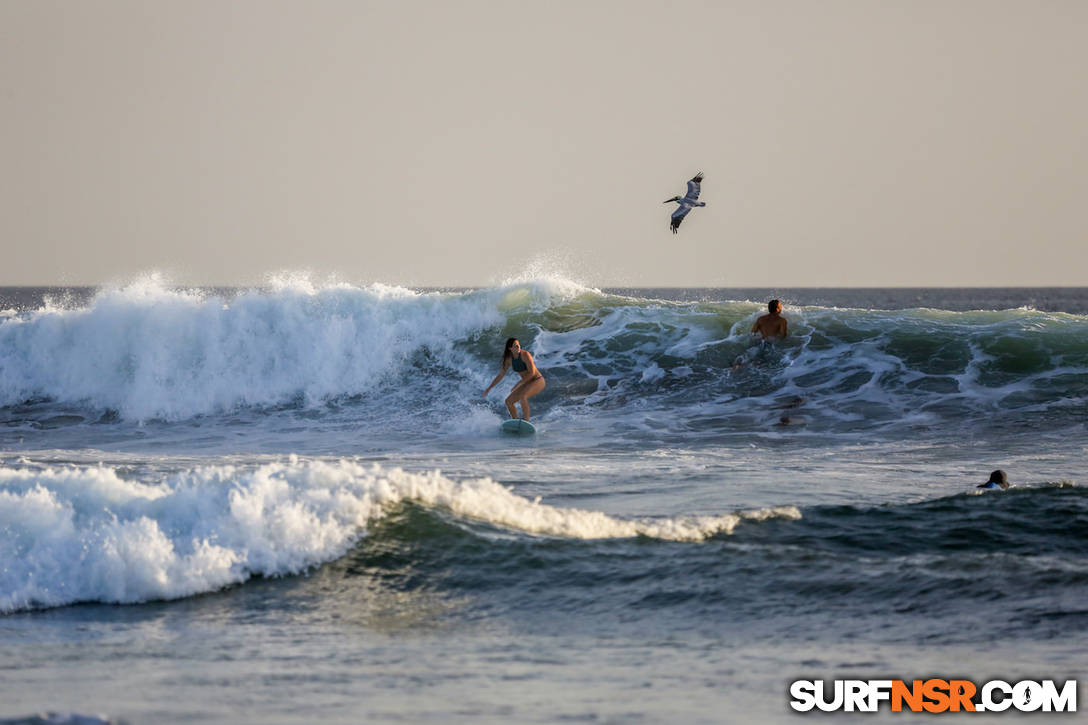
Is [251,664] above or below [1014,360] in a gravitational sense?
below

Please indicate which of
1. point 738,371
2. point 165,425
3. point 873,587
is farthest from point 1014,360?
point 165,425

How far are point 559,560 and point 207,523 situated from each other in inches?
111

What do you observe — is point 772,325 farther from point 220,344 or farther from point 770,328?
point 220,344

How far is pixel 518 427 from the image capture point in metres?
16.6

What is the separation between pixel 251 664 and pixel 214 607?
1570 millimetres

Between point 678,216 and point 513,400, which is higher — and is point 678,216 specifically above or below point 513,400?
above

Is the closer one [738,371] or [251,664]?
[251,664]

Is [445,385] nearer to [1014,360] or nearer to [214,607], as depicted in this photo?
[1014,360]

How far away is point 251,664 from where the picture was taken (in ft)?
20.3

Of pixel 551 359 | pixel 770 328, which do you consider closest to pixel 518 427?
pixel 551 359

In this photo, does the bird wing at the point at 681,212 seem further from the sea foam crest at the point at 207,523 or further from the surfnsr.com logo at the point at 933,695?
the surfnsr.com logo at the point at 933,695

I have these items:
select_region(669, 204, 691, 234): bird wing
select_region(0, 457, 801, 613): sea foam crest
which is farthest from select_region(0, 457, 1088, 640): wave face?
select_region(669, 204, 691, 234): bird wing

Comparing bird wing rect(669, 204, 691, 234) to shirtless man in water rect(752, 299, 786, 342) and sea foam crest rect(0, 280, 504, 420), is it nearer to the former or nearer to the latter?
shirtless man in water rect(752, 299, 786, 342)

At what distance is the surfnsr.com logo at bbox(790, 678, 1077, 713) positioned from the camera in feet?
17.4
